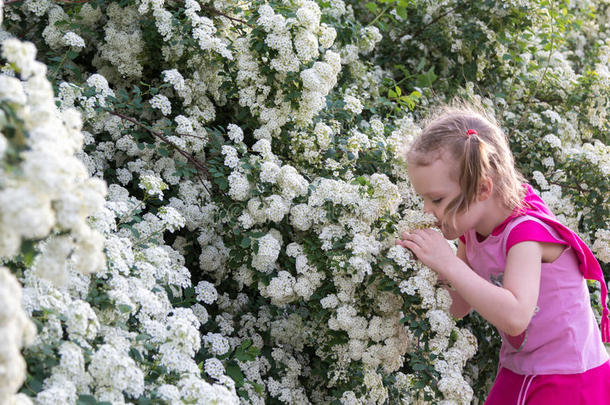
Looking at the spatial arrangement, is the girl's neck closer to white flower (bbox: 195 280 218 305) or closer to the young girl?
the young girl

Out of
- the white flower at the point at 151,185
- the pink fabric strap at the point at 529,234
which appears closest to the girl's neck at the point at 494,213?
the pink fabric strap at the point at 529,234

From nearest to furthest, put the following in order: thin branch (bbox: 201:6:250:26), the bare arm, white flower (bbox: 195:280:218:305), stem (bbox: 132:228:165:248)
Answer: the bare arm
stem (bbox: 132:228:165:248)
white flower (bbox: 195:280:218:305)
thin branch (bbox: 201:6:250:26)

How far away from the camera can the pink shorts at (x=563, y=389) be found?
94.0 inches

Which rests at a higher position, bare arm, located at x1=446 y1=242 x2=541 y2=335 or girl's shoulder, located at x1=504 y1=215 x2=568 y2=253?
girl's shoulder, located at x1=504 y1=215 x2=568 y2=253

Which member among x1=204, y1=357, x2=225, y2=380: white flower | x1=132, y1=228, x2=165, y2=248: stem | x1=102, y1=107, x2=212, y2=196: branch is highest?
x1=102, y1=107, x2=212, y2=196: branch

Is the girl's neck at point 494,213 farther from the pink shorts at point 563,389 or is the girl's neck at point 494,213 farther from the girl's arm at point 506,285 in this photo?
the pink shorts at point 563,389

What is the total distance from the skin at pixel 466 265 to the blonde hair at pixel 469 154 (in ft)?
0.08

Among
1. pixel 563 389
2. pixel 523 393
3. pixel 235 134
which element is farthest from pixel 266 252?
pixel 563 389

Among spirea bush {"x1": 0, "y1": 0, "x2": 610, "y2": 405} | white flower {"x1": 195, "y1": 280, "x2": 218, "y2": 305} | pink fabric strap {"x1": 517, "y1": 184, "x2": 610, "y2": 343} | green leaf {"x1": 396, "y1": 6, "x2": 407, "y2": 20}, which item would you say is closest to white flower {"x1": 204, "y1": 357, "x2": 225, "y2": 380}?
spirea bush {"x1": 0, "y1": 0, "x2": 610, "y2": 405}

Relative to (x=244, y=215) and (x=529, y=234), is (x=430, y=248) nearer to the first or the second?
(x=529, y=234)

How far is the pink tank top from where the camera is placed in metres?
2.42

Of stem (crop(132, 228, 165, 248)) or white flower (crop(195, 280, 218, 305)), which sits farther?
white flower (crop(195, 280, 218, 305))

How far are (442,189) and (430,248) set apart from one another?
0.23m

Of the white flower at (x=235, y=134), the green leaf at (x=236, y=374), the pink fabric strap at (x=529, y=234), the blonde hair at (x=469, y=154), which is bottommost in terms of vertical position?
the green leaf at (x=236, y=374)
